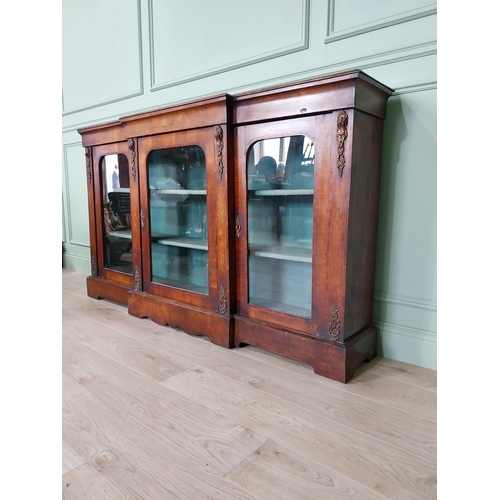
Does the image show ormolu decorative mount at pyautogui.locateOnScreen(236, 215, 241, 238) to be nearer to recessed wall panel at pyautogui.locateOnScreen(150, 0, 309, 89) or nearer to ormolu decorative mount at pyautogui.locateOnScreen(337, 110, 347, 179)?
ormolu decorative mount at pyautogui.locateOnScreen(337, 110, 347, 179)

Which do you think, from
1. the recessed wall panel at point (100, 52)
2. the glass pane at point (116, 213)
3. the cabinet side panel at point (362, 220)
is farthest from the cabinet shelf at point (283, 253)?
the recessed wall panel at point (100, 52)

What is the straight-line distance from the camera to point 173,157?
1662 millimetres

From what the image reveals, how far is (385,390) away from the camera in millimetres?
1187

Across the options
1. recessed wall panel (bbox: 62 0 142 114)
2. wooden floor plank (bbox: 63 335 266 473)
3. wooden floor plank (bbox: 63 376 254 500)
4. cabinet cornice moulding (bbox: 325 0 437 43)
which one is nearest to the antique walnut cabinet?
cabinet cornice moulding (bbox: 325 0 437 43)

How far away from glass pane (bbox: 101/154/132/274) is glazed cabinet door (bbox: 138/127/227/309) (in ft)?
0.72

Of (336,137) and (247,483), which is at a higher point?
(336,137)

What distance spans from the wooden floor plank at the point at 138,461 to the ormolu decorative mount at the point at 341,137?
905 millimetres

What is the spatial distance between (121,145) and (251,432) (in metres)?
1.51

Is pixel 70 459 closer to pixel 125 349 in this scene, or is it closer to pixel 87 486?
pixel 87 486

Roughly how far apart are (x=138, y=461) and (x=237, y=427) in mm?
261

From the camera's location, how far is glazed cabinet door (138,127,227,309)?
1508 mm

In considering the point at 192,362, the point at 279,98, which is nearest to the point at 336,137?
the point at 279,98
